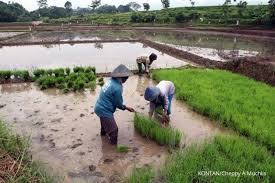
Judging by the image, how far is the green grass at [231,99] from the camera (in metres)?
5.30

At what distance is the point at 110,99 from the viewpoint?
490 cm

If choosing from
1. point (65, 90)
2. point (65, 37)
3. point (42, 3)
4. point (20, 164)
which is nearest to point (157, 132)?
point (20, 164)

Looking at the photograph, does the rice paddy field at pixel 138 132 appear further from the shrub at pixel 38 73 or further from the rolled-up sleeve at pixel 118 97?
the rolled-up sleeve at pixel 118 97

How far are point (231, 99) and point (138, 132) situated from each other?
245 centimetres

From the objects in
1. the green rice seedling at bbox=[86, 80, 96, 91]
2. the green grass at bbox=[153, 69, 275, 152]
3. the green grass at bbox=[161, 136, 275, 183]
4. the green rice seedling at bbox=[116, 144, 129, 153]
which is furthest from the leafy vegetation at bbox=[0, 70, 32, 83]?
the green grass at bbox=[161, 136, 275, 183]

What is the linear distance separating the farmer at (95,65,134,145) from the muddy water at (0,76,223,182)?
322mm

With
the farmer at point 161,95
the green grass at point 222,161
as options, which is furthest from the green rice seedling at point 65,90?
the green grass at point 222,161

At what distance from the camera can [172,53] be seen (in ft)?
49.5

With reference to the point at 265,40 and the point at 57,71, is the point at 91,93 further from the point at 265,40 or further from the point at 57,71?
the point at 265,40

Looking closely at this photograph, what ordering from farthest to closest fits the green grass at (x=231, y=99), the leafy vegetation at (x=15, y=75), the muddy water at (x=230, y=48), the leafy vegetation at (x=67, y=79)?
the muddy water at (x=230, y=48), the leafy vegetation at (x=15, y=75), the leafy vegetation at (x=67, y=79), the green grass at (x=231, y=99)

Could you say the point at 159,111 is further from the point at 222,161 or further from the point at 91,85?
the point at 91,85

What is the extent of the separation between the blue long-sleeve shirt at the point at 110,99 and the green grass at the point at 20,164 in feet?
4.14

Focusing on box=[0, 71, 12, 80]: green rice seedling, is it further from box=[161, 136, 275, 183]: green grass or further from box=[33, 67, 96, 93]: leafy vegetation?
box=[161, 136, 275, 183]: green grass

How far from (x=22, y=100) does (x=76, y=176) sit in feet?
13.7
